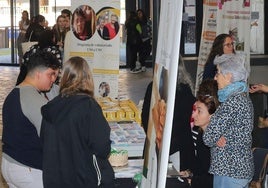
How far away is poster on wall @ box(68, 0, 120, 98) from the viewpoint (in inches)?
272

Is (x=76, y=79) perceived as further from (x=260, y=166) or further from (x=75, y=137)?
(x=260, y=166)

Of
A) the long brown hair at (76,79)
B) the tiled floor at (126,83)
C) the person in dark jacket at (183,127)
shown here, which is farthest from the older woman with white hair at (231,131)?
the tiled floor at (126,83)

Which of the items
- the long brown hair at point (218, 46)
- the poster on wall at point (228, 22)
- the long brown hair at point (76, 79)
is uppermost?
the poster on wall at point (228, 22)

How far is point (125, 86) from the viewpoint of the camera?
1445 centimetres

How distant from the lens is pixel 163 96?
86.9 inches

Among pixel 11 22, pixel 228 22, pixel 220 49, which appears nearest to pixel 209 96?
pixel 220 49

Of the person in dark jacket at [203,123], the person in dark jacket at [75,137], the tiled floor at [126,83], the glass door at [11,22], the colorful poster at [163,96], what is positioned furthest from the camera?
the glass door at [11,22]

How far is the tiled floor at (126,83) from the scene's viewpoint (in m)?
12.9

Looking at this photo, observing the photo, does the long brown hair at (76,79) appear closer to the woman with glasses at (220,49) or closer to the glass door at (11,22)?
the woman with glasses at (220,49)

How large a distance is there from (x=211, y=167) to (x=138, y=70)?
13.8 meters

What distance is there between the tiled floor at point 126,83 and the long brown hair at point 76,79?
7.74 meters

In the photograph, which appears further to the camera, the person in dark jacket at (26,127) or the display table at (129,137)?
the display table at (129,137)

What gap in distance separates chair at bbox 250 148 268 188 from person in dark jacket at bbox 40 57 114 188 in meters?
1.10

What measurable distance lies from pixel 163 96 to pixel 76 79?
1525mm
